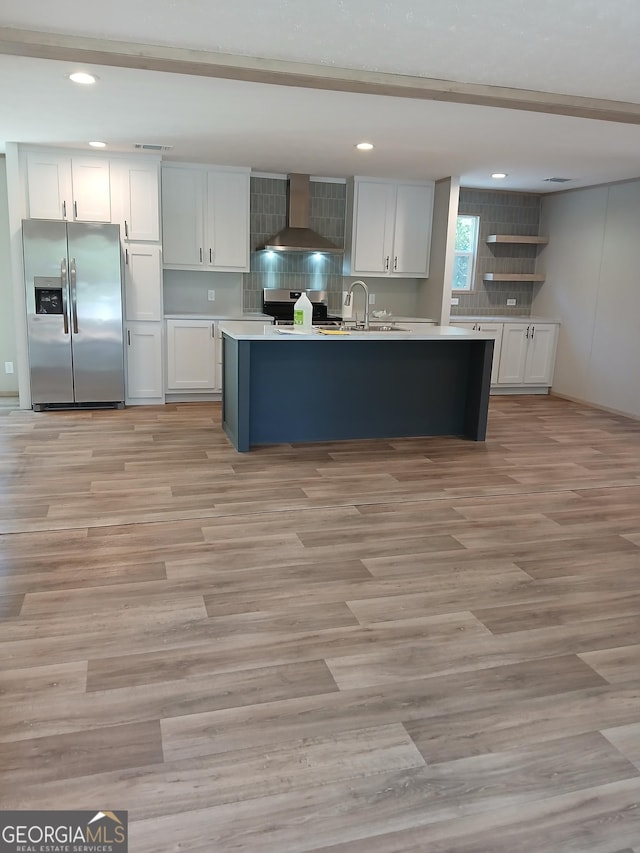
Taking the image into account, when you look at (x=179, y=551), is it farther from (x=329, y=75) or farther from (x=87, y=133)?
(x=87, y=133)

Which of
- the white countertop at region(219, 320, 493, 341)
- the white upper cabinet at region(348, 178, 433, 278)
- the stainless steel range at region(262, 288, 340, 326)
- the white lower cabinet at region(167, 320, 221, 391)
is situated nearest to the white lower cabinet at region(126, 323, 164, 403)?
the white lower cabinet at region(167, 320, 221, 391)

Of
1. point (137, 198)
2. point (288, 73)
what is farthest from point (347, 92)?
point (137, 198)

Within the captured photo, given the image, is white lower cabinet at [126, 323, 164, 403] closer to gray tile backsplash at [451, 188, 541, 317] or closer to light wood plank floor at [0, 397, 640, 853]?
light wood plank floor at [0, 397, 640, 853]

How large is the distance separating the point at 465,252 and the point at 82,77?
5.38 meters

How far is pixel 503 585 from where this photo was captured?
3016mm

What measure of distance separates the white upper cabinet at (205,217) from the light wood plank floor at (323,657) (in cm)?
302

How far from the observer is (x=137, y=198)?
6.31m

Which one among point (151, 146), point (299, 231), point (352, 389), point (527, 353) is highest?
point (151, 146)

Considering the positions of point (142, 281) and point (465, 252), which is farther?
point (465, 252)

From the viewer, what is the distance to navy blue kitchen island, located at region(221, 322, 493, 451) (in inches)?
201

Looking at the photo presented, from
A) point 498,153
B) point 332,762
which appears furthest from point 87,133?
point 332,762

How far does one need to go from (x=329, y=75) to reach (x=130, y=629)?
2.81 meters

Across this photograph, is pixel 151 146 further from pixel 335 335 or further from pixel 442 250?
pixel 442 250

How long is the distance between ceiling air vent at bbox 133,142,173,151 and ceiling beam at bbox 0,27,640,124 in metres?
2.43
